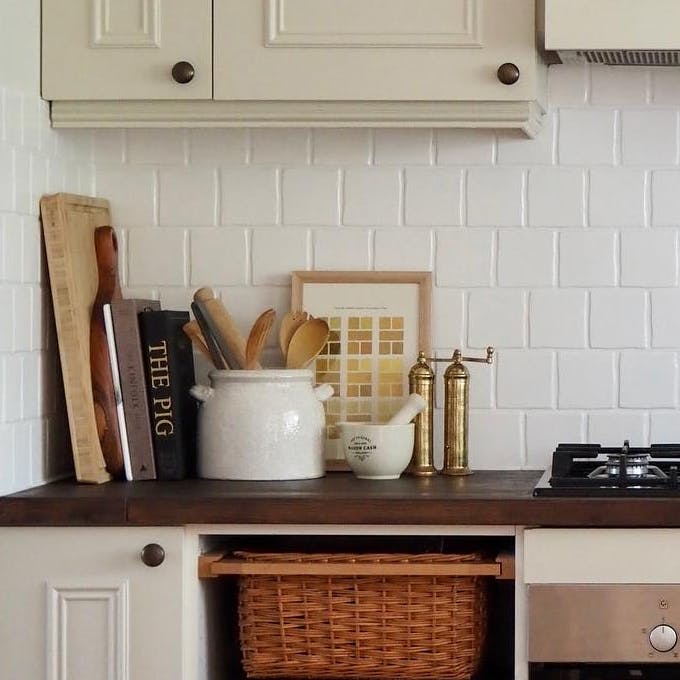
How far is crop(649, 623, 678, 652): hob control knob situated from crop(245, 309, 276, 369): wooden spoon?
2.91ft

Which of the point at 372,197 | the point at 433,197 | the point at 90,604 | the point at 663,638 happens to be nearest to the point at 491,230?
the point at 433,197

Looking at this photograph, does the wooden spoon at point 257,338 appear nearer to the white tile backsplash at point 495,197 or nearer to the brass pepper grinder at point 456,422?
the brass pepper grinder at point 456,422

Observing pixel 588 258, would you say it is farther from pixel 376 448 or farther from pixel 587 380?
pixel 376 448

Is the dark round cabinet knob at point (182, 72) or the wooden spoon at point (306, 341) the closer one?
the dark round cabinet knob at point (182, 72)

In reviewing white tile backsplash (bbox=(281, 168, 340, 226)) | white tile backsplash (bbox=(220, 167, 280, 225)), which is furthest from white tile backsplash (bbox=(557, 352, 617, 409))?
white tile backsplash (bbox=(220, 167, 280, 225))

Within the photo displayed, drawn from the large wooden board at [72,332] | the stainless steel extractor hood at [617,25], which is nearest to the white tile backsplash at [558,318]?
the stainless steel extractor hood at [617,25]

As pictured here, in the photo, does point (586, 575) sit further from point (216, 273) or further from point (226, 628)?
point (216, 273)

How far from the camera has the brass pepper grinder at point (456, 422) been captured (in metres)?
2.61

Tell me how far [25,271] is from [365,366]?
2.36ft

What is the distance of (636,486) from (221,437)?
0.77 metres

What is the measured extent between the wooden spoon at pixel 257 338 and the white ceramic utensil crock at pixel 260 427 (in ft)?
0.16

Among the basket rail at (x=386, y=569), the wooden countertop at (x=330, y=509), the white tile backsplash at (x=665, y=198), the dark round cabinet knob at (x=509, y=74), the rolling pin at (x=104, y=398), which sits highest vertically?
the dark round cabinet knob at (x=509, y=74)

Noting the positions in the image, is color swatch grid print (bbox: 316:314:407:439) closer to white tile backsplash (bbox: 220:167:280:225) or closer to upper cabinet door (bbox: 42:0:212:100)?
white tile backsplash (bbox: 220:167:280:225)

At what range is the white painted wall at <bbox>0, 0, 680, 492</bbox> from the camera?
107 inches
